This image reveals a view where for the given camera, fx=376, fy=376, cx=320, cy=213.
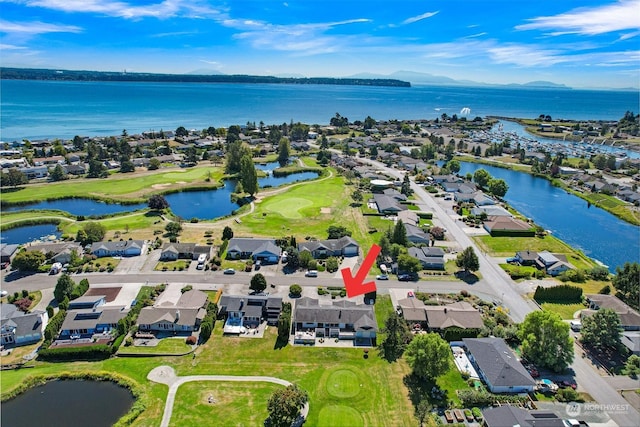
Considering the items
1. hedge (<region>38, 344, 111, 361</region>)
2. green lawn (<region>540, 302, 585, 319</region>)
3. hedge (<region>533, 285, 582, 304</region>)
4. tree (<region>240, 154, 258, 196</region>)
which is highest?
tree (<region>240, 154, 258, 196</region>)

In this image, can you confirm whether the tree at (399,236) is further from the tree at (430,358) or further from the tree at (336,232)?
the tree at (430,358)

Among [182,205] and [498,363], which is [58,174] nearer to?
[182,205]

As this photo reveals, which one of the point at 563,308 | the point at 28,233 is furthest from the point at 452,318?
the point at 28,233

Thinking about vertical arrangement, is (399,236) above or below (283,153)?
below

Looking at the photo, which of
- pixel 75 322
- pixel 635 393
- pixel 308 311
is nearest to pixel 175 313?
pixel 75 322

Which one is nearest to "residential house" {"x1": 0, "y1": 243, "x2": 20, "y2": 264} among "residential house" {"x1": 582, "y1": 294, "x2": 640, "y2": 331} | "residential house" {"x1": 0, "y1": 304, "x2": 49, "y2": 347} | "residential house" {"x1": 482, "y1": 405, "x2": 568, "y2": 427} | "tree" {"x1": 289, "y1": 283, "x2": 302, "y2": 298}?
"residential house" {"x1": 0, "y1": 304, "x2": 49, "y2": 347}

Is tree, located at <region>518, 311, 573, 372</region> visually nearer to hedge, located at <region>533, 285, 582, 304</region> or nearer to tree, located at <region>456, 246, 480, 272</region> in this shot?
hedge, located at <region>533, 285, 582, 304</region>

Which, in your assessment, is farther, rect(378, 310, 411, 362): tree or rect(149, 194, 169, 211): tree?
rect(149, 194, 169, 211): tree
